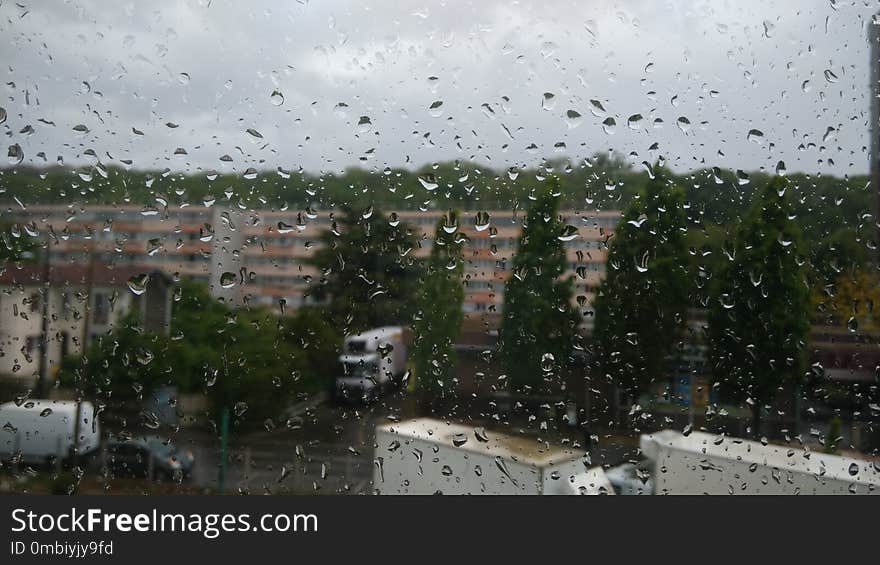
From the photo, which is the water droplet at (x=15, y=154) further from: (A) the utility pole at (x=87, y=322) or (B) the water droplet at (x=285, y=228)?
(B) the water droplet at (x=285, y=228)

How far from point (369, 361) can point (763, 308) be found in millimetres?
→ 632

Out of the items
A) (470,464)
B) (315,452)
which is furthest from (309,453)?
(470,464)

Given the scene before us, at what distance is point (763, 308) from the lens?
0.86m

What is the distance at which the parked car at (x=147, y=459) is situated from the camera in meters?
0.94

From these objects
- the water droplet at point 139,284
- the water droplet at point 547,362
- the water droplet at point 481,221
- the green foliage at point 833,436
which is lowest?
the green foliage at point 833,436

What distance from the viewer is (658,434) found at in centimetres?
88

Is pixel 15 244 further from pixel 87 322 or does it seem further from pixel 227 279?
pixel 227 279

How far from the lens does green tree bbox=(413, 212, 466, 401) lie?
881mm

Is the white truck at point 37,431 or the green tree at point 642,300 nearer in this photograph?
the green tree at point 642,300

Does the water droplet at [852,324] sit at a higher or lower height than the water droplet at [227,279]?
lower

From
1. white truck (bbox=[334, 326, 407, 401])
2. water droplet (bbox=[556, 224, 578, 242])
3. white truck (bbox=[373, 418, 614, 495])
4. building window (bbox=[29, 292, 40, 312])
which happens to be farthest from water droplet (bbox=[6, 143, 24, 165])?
water droplet (bbox=[556, 224, 578, 242])

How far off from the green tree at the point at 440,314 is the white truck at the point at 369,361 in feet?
0.11

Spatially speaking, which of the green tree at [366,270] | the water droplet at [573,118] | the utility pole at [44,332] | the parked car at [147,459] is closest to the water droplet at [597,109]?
the water droplet at [573,118]

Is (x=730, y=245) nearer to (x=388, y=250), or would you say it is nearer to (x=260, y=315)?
(x=388, y=250)
